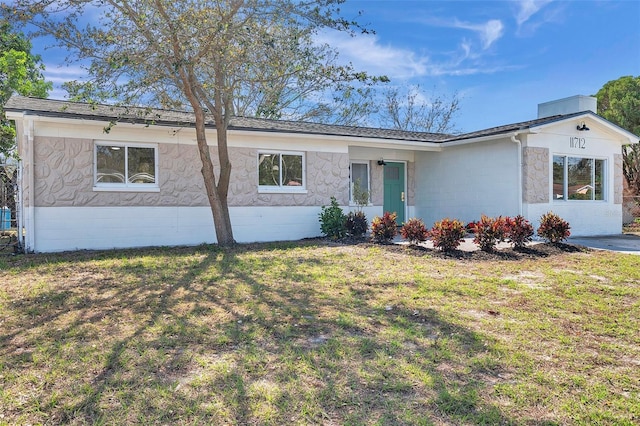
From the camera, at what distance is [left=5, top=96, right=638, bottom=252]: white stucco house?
10.3 meters

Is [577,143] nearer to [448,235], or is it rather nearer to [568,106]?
[568,106]

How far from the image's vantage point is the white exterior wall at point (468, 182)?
13.2 meters

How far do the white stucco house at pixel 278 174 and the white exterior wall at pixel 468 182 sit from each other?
36 mm

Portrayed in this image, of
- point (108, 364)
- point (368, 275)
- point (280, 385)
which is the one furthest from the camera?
point (368, 275)

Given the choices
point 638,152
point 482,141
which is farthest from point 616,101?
point 482,141

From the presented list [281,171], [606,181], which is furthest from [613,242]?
[281,171]

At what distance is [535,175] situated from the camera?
1277cm

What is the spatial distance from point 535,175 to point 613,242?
269 centimetres

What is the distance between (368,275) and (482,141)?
8325 millimetres

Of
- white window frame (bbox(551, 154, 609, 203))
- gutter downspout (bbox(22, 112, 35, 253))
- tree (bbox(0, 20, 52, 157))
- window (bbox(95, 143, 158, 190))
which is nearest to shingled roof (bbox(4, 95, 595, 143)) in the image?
gutter downspout (bbox(22, 112, 35, 253))

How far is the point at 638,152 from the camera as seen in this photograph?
72.9ft

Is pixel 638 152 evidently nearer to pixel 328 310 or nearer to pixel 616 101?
pixel 616 101

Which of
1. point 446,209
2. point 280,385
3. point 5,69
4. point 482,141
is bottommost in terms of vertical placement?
point 280,385

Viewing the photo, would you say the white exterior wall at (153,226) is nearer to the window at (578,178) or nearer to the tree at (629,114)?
the window at (578,178)
